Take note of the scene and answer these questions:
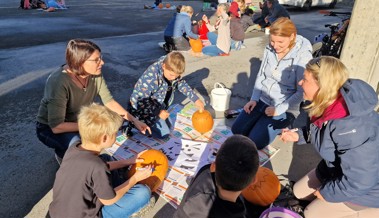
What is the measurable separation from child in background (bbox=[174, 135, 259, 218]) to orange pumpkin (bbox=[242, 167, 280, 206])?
948 millimetres

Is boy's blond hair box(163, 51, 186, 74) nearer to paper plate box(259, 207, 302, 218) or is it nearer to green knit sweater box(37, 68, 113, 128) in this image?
green knit sweater box(37, 68, 113, 128)

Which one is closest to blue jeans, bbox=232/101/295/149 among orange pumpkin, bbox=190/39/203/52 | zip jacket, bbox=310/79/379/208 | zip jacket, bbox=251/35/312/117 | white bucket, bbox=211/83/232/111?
zip jacket, bbox=251/35/312/117

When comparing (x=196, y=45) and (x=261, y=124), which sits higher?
(x=196, y=45)

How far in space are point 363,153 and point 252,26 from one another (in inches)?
396

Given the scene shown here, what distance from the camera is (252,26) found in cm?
1124

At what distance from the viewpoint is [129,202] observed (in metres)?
2.42

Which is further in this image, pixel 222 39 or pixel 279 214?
pixel 222 39

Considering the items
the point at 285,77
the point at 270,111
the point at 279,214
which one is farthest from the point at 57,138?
the point at 285,77

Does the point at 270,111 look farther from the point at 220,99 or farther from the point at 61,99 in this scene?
the point at 61,99

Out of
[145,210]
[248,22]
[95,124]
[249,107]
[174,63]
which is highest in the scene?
[248,22]

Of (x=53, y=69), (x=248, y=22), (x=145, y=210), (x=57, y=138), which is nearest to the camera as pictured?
(x=145, y=210)

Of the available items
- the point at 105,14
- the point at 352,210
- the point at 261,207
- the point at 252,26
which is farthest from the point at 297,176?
the point at 105,14

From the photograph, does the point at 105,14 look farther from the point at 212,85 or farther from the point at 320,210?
the point at 320,210

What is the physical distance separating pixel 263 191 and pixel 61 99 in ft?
7.01
